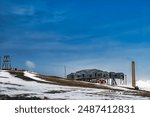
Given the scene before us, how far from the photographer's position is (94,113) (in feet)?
87.3

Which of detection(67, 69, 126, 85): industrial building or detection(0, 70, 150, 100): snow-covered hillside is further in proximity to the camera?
detection(67, 69, 126, 85): industrial building

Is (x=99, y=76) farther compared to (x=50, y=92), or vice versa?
(x=99, y=76)

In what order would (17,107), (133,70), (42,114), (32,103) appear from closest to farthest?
(42,114), (17,107), (32,103), (133,70)

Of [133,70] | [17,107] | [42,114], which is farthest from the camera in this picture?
[133,70]

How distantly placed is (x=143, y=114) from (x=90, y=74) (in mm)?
98147

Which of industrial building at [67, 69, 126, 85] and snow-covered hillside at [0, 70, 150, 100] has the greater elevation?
industrial building at [67, 69, 126, 85]

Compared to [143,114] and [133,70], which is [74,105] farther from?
[133,70]

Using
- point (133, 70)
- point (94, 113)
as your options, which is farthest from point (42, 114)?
point (133, 70)

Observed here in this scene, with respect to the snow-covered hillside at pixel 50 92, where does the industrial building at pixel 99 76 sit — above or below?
above

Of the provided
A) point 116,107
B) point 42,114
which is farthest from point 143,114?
point 42,114

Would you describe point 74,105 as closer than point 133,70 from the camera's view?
Yes

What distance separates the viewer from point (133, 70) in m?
108

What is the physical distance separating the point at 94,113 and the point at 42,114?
11.3ft

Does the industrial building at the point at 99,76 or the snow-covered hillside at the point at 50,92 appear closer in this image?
the snow-covered hillside at the point at 50,92
